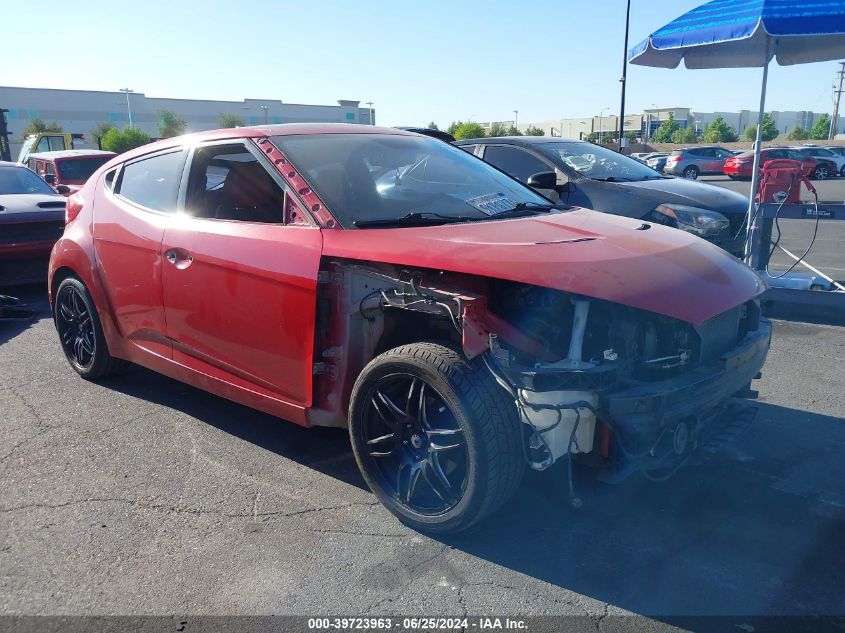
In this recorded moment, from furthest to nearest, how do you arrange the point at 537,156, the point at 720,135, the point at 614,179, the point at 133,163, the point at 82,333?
the point at 720,135, the point at 537,156, the point at 614,179, the point at 82,333, the point at 133,163

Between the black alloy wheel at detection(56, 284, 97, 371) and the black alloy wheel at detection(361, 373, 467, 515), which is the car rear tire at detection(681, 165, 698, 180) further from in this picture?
the black alloy wheel at detection(361, 373, 467, 515)

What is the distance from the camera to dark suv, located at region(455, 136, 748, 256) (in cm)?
672

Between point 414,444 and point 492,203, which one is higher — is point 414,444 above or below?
below

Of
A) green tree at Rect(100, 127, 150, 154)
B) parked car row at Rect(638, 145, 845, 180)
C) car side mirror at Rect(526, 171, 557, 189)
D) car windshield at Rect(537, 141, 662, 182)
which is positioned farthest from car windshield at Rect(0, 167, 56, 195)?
green tree at Rect(100, 127, 150, 154)

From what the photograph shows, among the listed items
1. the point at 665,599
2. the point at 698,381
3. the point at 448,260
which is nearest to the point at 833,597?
the point at 665,599

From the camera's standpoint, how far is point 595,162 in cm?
764

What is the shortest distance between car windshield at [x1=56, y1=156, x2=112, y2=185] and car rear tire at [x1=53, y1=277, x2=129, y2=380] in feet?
30.2

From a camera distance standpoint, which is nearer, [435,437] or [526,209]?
[435,437]

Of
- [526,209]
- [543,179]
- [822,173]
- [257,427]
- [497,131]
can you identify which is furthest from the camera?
[497,131]

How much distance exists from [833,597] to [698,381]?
2.96ft

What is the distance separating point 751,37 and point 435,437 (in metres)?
6.15

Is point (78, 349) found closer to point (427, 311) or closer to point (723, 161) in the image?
point (427, 311)

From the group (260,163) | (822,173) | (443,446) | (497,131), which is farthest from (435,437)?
(497,131)

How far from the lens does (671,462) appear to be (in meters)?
3.02
